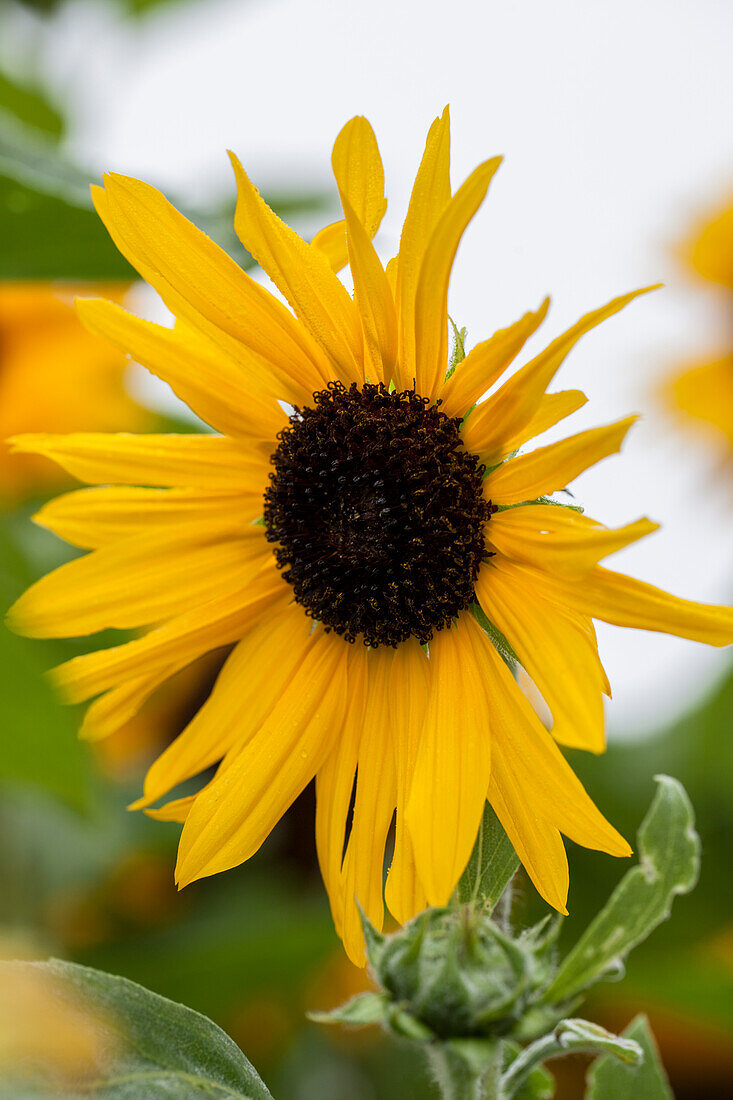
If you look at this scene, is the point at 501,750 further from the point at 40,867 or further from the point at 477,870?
the point at 40,867

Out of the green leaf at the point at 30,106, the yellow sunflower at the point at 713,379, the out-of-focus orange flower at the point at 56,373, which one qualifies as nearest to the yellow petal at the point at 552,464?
the out-of-focus orange flower at the point at 56,373

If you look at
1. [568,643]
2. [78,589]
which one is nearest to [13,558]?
[78,589]

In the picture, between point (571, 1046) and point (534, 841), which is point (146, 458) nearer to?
point (534, 841)

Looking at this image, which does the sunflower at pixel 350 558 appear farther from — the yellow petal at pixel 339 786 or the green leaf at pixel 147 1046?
the green leaf at pixel 147 1046

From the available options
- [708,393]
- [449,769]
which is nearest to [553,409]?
[449,769]

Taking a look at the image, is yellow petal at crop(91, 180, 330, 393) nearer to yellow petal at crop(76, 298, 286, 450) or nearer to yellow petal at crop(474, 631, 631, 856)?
yellow petal at crop(76, 298, 286, 450)
